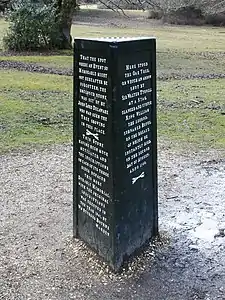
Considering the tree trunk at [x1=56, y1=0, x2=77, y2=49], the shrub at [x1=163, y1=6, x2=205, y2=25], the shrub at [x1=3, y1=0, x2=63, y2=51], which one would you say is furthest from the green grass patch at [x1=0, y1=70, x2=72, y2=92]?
the shrub at [x1=163, y1=6, x2=205, y2=25]

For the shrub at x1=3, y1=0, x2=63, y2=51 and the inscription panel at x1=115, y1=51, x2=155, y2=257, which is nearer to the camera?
the inscription panel at x1=115, y1=51, x2=155, y2=257

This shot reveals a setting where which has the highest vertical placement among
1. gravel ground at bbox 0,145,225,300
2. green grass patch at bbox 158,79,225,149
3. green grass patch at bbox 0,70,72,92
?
green grass patch at bbox 0,70,72,92

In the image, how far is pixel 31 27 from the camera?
52.0 feet

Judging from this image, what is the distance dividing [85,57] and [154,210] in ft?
4.06

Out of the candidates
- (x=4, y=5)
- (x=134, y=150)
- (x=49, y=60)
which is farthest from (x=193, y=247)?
(x=4, y=5)

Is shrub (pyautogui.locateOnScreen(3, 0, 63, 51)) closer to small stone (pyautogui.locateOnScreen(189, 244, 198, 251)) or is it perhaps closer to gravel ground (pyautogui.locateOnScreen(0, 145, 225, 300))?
gravel ground (pyautogui.locateOnScreen(0, 145, 225, 300))

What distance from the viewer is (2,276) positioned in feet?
10.6

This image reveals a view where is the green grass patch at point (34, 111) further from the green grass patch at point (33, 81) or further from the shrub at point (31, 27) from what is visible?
the shrub at point (31, 27)

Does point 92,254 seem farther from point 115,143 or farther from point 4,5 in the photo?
point 4,5

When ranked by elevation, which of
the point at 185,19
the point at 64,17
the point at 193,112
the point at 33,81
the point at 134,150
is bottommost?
the point at 193,112

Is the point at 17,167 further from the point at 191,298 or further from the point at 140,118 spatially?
the point at 191,298

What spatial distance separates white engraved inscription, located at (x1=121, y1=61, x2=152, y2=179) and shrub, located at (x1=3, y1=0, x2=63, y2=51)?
13160mm

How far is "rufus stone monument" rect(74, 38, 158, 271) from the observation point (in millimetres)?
3061

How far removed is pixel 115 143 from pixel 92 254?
88 cm
